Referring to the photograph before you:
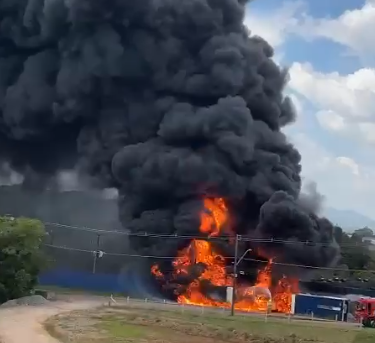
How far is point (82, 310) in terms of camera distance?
45.4 metres

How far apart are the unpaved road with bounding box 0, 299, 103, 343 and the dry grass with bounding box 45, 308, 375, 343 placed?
0.78 metres

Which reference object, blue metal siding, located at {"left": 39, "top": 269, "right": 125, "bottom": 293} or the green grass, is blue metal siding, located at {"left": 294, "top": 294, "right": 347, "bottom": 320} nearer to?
blue metal siding, located at {"left": 39, "top": 269, "right": 125, "bottom": 293}

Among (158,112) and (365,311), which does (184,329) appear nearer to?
(365,311)

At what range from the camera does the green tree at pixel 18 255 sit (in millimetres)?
48344

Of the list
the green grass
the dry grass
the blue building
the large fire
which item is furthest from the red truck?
the green grass

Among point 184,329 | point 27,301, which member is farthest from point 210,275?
point 184,329

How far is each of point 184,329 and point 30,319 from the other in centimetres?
998

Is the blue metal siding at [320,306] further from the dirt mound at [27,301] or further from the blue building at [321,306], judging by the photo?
the dirt mound at [27,301]

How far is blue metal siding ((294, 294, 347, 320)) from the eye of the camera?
163 feet

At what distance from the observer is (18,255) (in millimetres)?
48469

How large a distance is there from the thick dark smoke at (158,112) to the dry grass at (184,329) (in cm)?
1184

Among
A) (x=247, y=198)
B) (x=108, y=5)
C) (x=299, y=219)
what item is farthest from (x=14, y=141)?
(x=299, y=219)

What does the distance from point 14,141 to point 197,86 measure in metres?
23.1

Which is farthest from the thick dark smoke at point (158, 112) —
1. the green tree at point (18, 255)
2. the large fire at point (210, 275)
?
the green tree at point (18, 255)
